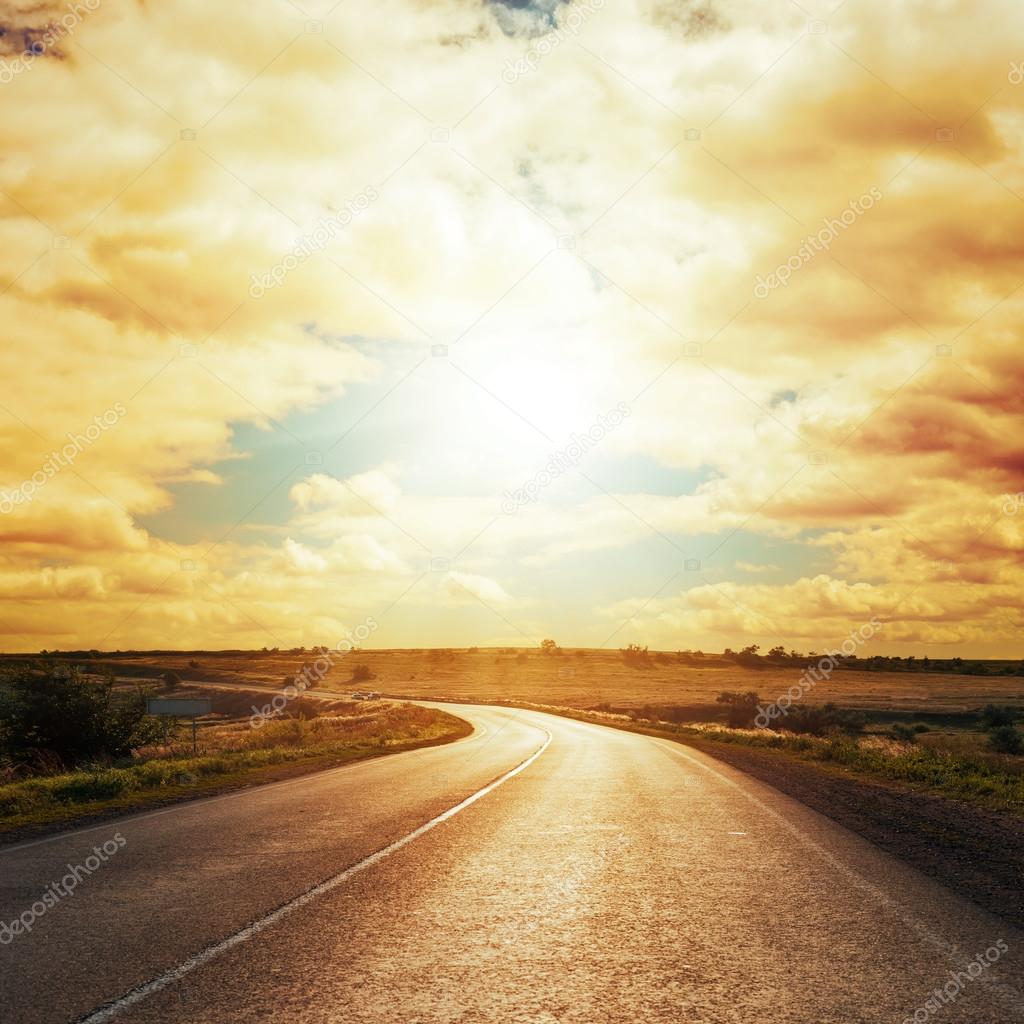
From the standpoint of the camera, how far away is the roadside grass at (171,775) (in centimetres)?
1423

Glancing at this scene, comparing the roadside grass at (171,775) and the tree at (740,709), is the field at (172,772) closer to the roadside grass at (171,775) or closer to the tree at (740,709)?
the roadside grass at (171,775)

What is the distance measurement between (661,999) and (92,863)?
22.0ft

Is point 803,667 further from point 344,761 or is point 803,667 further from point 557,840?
point 557,840

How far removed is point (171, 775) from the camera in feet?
59.9

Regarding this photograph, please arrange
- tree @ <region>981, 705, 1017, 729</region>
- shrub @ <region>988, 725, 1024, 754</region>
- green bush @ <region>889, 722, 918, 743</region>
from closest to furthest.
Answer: shrub @ <region>988, 725, 1024, 754</region>, green bush @ <region>889, 722, 918, 743</region>, tree @ <region>981, 705, 1017, 729</region>
